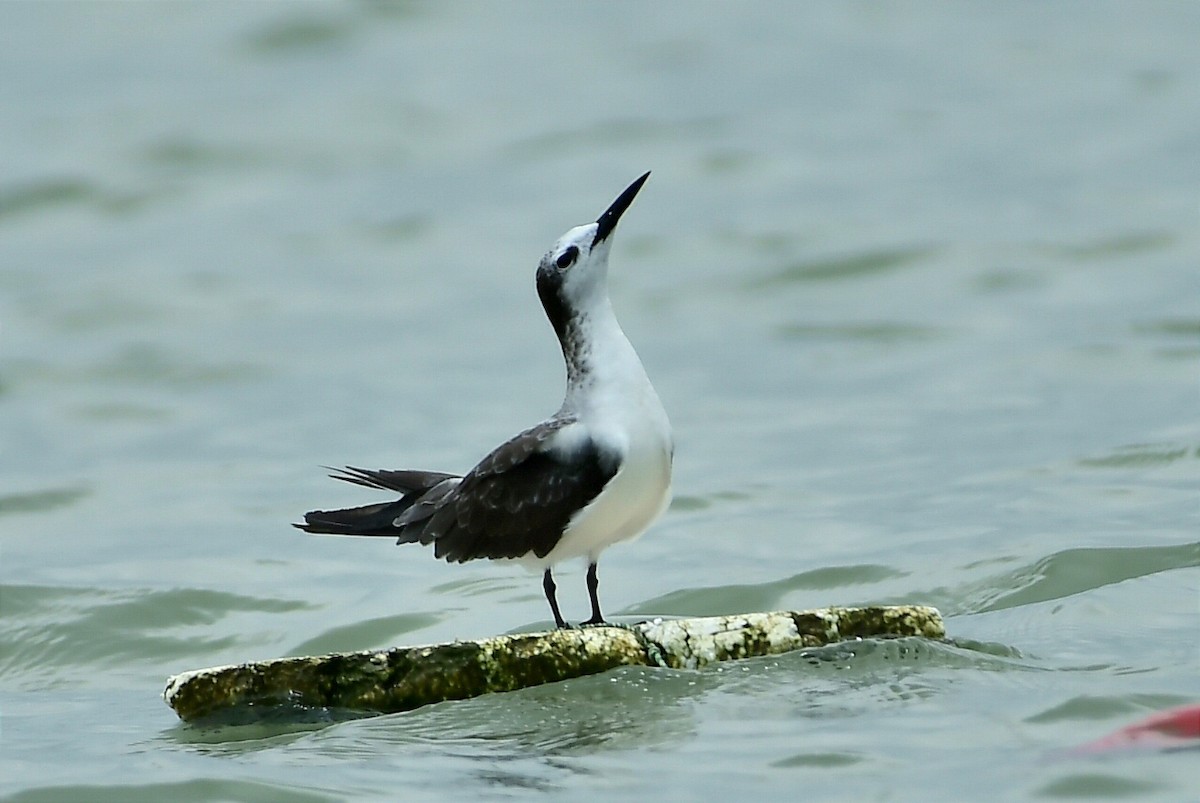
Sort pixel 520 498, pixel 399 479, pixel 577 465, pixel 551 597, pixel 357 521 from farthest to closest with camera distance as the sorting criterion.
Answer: pixel 399 479 < pixel 357 521 < pixel 551 597 < pixel 520 498 < pixel 577 465

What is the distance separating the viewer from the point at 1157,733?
20.5 feet

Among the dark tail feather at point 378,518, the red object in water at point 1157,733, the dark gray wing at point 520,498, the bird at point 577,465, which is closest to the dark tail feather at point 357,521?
the dark tail feather at point 378,518

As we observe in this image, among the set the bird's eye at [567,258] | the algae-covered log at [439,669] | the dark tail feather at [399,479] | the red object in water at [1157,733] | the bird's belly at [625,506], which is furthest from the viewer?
the dark tail feather at [399,479]

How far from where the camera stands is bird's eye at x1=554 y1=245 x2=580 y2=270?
7.40 m

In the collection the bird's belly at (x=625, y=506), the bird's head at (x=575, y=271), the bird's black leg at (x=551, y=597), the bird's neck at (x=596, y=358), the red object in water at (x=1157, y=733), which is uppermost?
the bird's head at (x=575, y=271)

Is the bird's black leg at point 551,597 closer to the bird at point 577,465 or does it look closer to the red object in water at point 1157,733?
the bird at point 577,465

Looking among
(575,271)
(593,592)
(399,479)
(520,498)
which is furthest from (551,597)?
(575,271)

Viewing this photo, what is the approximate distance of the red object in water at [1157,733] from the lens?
20.2 ft

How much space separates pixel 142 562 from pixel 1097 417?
6.29 m

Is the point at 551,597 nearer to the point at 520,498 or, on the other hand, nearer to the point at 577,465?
the point at 520,498

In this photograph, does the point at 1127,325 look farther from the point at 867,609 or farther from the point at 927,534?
the point at 867,609

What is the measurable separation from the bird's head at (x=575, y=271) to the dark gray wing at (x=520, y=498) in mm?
474

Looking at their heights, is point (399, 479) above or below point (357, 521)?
above

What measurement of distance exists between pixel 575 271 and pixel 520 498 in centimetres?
92
